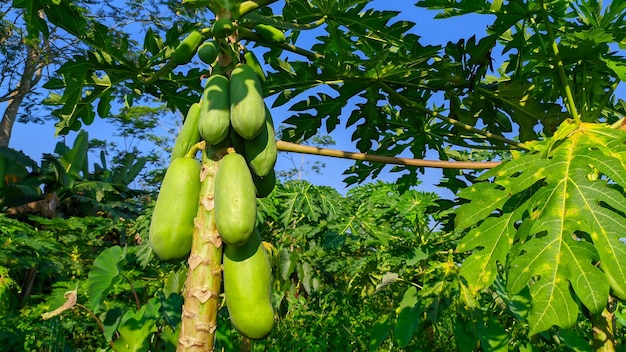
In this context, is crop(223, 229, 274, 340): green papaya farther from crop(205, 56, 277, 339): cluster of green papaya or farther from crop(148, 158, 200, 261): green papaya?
crop(148, 158, 200, 261): green papaya

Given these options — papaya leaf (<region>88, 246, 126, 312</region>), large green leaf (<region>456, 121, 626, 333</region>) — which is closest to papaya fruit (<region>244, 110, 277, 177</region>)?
large green leaf (<region>456, 121, 626, 333</region>)

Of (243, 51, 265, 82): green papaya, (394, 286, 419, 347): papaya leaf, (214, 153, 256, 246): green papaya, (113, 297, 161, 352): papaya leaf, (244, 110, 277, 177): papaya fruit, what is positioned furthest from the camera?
(394, 286, 419, 347): papaya leaf

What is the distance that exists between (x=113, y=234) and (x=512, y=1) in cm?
995

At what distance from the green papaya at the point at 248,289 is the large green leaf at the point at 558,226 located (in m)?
0.66

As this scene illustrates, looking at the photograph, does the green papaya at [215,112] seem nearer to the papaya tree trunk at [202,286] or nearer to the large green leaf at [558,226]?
the papaya tree trunk at [202,286]

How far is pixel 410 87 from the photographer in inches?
91.8

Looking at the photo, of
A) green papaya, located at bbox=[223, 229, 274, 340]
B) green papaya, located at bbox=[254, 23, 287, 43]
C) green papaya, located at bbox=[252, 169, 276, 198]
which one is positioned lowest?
green papaya, located at bbox=[223, 229, 274, 340]

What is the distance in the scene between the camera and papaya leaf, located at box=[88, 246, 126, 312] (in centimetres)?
314

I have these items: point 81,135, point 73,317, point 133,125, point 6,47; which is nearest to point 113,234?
point 81,135

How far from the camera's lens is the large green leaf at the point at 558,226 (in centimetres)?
125

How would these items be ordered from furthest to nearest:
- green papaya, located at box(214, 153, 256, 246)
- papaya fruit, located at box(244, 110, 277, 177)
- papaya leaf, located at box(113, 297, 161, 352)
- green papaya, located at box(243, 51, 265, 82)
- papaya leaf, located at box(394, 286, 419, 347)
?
papaya leaf, located at box(394, 286, 419, 347)
papaya leaf, located at box(113, 297, 161, 352)
green papaya, located at box(243, 51, 265, 82)
papaya fruit, located at box(244, 110, 277, 177)
green papaya, located at box(214, 153, 256, 246)

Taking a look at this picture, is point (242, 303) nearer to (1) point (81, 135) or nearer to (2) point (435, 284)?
(2) point (435, 284)

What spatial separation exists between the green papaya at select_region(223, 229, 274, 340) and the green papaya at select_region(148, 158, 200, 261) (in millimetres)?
105

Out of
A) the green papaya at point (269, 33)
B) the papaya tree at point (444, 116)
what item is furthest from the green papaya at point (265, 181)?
the green papaya at point (269, 33)
